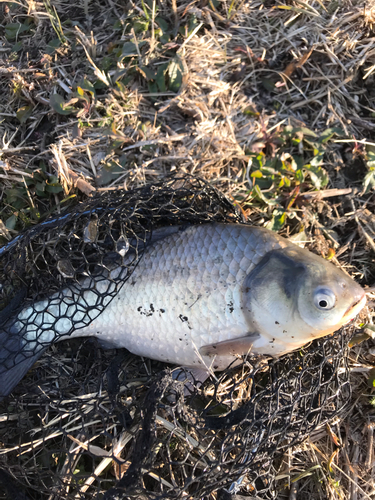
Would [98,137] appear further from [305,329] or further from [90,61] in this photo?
[305,329]

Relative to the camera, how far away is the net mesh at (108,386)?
6.63 feet

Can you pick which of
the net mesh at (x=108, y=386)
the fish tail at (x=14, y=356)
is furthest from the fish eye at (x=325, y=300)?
the fish tail at (x=14, y=356)

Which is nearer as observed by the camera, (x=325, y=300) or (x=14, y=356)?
(x=325, y=300)

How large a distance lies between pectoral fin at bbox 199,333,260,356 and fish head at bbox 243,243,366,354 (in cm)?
6

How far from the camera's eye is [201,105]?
2.81 meters

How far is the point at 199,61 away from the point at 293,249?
1.74 meters

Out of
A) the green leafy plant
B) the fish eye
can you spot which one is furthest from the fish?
the green leafy plant

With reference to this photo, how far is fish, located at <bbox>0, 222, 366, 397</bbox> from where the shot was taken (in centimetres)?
203

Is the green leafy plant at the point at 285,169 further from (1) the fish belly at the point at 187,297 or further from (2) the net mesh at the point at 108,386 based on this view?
(1) the fish belly at the point at 187,297

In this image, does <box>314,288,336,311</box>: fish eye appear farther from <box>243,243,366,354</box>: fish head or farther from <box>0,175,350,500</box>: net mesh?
<box>0,175,350,500</box>: net mesh

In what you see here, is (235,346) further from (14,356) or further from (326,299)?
(14,356)

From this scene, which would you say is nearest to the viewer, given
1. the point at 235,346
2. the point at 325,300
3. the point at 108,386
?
the point at 325,300

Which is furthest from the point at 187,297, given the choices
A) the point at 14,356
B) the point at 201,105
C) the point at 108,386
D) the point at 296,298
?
the point at 201,105

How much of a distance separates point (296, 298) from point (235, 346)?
439 millimetres
